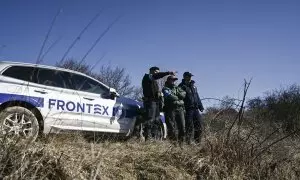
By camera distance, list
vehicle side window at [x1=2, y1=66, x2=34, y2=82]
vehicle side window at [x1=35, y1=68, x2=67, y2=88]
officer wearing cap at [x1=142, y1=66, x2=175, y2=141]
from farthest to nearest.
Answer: officer wearing cap at [x1=142, y1=66, x2=175, y2=141] → vehicle side window at [x1=35, y1=68, x2=67, y2=88] → vehicle side window at [x1=2, y1=66, x2=34, y2=82]

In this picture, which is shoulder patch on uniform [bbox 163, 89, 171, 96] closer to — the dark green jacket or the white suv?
the dark green jacket

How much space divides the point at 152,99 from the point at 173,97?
0.46m

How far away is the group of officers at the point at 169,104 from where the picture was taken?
24.1 feet

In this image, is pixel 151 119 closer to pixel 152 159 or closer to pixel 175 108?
pixel 175 108

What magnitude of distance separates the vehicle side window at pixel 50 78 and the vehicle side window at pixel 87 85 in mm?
377

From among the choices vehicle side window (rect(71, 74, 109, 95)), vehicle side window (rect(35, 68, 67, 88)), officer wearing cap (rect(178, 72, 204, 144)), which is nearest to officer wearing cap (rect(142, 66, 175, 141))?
officer wearing cap (rect(178, 72, 204, 144))

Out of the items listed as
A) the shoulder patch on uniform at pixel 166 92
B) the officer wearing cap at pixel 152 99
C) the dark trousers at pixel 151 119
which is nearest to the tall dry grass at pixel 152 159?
the dark trousers at pixel 151 119

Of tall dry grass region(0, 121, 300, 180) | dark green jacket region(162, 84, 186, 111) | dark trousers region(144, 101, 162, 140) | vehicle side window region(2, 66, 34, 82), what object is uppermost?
vehicle side window region(2, 66, 34, 82)

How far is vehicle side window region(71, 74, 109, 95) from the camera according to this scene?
7.05 m

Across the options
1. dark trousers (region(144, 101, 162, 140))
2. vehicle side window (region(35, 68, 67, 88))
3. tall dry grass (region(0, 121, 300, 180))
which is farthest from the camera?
dark trousers (region(144, 101, 162, 140))

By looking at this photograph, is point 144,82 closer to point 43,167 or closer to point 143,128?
point 143,128

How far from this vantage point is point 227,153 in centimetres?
402

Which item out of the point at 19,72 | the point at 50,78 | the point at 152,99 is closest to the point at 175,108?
the point at 152,99

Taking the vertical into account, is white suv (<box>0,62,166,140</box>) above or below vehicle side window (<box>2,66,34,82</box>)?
below
